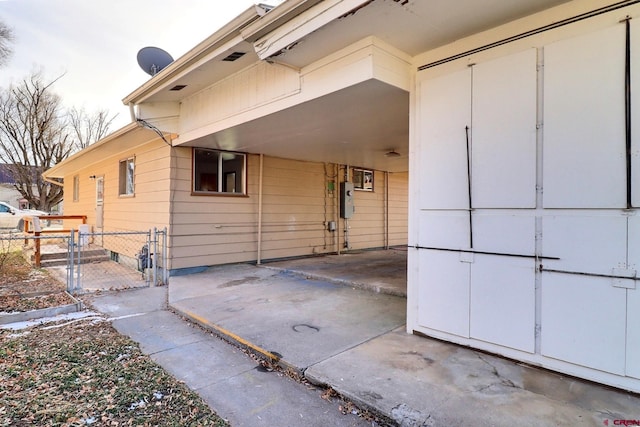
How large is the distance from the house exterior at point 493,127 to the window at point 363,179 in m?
4.43

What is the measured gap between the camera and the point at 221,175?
22.5 feet

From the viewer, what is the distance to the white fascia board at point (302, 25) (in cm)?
262

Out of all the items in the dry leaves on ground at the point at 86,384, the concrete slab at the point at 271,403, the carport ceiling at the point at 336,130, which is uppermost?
the carport ceiling at the point at 336,130

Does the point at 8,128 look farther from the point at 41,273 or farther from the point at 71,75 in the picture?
the point at 41,273

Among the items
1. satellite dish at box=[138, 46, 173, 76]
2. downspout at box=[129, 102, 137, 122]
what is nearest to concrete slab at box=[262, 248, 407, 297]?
downspout at box=[129, 102, 137, 122]

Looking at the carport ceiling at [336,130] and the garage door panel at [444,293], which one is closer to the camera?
the garage door panel at [444,293]

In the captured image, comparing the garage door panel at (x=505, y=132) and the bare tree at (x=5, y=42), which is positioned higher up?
the bare tree at (x=5, y=42)

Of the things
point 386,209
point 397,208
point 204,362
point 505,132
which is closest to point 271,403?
point 204,362

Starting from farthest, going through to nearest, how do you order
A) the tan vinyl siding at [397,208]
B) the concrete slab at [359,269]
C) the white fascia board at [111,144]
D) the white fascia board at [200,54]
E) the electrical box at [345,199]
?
the tan vinyl siding at [397,208] → the electrical box at [345,199] → the white fascia board at [111,144] → the concrete slab at [359,269] → the white fascia board at [200,54]

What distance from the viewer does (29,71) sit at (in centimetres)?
1853

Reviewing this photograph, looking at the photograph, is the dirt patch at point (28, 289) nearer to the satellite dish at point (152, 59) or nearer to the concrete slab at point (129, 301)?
the concrete slab at point (129, 301)

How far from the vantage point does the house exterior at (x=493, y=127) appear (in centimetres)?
224

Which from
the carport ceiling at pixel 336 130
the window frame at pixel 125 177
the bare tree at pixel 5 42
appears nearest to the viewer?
the carport ceiling at pixel 336 130

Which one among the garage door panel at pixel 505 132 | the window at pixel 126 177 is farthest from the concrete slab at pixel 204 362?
the window at pixel 126 177
